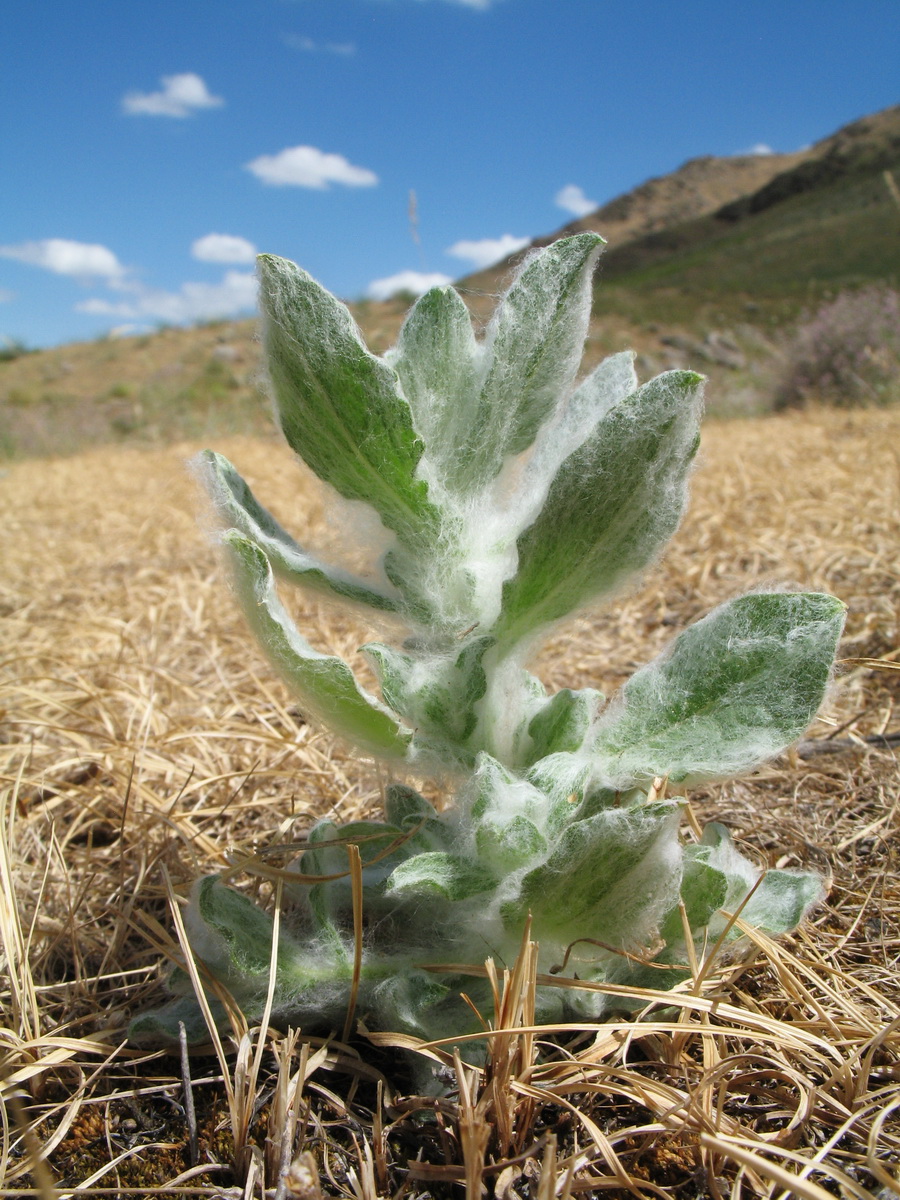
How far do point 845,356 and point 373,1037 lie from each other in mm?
9142

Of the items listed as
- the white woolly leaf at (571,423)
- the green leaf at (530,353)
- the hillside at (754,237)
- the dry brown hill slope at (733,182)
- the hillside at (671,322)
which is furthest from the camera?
the dry brown hill slope at (733,182)

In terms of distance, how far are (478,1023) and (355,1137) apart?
170mm

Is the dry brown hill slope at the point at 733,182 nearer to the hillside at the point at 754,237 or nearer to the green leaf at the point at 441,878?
the hillside at the point at 754,237

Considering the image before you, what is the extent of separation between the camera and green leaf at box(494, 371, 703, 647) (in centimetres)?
78

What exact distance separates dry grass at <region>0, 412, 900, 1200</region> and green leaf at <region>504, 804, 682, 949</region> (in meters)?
0.06

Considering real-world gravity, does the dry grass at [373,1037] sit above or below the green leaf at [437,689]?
below

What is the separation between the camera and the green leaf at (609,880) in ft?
2.54

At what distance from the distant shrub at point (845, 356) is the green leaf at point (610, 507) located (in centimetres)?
749

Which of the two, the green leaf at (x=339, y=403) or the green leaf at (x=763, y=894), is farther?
the green leaf at (x=763, y=894)

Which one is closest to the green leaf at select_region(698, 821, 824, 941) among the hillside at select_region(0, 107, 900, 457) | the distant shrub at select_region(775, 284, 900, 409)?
the hillside at select_region(0, 107, 900, 457)

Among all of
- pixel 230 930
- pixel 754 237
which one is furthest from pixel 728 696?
pixel 754 237

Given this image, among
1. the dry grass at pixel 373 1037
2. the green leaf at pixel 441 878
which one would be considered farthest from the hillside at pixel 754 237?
the green leaf at pixel 441 878

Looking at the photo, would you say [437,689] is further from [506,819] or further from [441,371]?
[441,371]

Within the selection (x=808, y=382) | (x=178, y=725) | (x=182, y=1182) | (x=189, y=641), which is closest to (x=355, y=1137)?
(x=182, y=1182)
